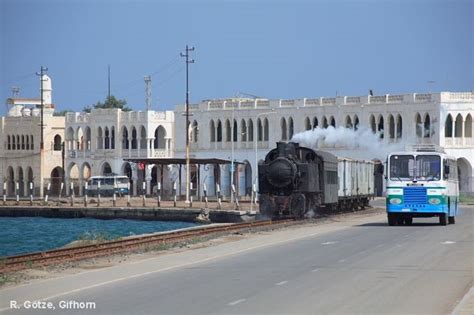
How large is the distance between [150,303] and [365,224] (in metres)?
27.4

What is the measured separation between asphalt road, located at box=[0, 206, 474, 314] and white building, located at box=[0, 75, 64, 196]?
7420 cm

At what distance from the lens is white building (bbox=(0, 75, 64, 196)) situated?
104 m

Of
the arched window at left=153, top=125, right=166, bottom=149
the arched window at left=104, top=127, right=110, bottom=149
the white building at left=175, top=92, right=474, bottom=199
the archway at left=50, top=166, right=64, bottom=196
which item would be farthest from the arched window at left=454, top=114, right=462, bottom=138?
the archway at left=50, top=166, right=64, bottom=196

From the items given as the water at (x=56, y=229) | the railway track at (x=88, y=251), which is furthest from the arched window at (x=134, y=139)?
the railway track at (x=88, y=251)

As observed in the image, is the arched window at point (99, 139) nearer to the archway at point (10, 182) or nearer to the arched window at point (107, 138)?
the arched window at point (107, 138)

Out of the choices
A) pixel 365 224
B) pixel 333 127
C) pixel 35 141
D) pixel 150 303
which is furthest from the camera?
pixel 35 141

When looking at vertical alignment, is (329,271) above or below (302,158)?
below

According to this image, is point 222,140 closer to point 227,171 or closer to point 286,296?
point 227,171

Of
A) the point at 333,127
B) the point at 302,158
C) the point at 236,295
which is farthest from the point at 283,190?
the point at 333,127

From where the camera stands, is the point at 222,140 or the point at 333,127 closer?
the point at 333,127

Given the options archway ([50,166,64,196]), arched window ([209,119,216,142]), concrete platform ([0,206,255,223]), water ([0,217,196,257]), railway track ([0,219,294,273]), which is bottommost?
water ([0,217,196,257])

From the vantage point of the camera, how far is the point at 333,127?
87250mm

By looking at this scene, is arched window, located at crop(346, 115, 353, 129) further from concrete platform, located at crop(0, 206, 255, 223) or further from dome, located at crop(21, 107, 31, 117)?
dome, located at crop(21, 107, 31, 117)

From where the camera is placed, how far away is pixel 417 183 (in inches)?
1594
